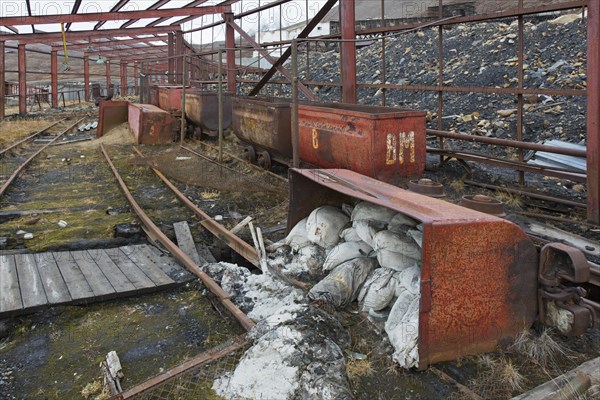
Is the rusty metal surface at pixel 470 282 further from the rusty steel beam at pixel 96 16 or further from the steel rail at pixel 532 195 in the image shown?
the rusty steel beam at pixel 96 16

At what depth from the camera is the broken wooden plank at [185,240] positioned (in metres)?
5.82

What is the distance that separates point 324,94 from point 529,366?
13.8 m

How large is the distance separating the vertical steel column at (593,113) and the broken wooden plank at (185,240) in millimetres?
4487

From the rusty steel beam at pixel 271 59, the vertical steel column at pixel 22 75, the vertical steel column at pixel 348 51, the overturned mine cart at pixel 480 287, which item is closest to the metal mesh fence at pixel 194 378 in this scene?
the overturned mine cart at pixel 480 287

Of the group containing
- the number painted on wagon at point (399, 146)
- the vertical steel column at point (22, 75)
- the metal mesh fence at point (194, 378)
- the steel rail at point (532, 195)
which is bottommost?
the metal mesh fence at point (194, 378)

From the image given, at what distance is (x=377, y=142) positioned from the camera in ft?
21.2

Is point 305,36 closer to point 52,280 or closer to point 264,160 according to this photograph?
point 264,160

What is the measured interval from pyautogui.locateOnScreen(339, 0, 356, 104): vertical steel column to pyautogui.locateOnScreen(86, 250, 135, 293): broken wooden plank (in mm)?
5515

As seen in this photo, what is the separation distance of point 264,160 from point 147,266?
16.3ft

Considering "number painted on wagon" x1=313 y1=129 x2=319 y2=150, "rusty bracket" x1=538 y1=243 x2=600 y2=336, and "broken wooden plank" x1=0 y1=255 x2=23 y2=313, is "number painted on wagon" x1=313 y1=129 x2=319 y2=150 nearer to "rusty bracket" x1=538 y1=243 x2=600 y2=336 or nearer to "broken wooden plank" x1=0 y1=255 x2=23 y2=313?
"broken wooden plank" x1=0 y1=255 x2=23 y2=313

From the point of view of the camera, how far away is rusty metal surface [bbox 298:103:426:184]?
256 inches

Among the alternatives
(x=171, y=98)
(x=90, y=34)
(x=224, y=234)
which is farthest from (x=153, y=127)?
(x=90, y=34)

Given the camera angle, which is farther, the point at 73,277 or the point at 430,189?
the point at 73,277

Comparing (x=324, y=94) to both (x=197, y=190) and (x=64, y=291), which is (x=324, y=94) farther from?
(x=64, y=291)
